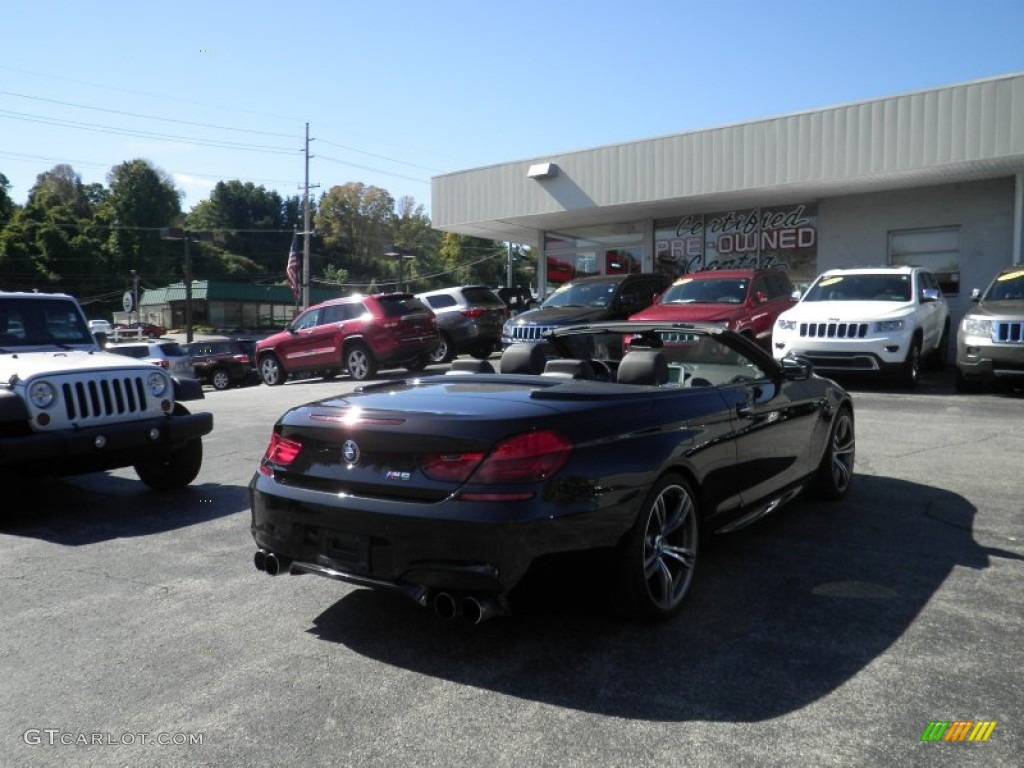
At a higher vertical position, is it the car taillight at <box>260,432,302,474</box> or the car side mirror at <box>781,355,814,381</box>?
the car side mirror at <box>781,355,814,381</box>

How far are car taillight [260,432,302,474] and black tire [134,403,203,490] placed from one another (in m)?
3.21

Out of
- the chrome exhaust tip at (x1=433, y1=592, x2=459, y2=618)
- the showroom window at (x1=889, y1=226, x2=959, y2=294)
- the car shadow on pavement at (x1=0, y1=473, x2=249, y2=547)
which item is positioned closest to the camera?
the chrome exhaust tip at (x1=433, y1=592, x2=459, y2=618)

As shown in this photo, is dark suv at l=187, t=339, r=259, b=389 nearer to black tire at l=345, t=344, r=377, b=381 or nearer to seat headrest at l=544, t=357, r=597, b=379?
black tire at l=345, t=344, r=377, b=381

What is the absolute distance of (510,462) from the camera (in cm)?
317

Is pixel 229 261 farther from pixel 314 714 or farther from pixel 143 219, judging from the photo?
pixel 314 714

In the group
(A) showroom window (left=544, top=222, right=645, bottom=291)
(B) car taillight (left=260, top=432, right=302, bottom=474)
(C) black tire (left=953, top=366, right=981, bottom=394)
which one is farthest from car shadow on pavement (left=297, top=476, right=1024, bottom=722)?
(A) showroom window (left=544, top=222, right=645, bottom=291)

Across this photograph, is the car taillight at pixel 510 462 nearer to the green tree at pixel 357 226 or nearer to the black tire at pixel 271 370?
the black tire at pixel 271 370

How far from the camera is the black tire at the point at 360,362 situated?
16.5 metres

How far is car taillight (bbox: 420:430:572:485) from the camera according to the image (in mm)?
3158

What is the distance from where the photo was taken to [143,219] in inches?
3656

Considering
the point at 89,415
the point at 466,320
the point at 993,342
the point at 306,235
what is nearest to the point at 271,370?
the point at 466,320

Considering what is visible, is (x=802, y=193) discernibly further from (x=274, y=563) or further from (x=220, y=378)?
(x=274, y=563)

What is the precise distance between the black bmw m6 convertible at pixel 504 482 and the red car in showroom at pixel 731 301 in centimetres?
853

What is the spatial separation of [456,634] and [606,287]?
1252 cm
